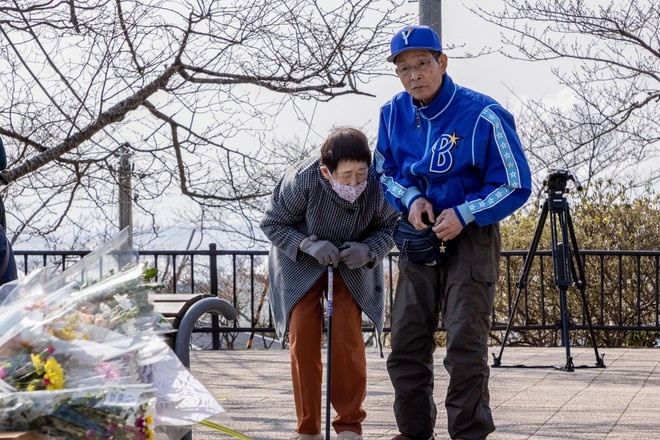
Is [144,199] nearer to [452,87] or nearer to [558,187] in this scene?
[558,187]

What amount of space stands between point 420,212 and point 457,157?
30cm

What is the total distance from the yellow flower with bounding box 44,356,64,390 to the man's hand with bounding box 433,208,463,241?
2460 mm

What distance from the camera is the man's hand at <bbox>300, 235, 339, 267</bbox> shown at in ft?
16.3

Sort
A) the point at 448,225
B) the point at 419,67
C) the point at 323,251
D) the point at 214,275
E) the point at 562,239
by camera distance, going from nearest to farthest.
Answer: the point at 448,225, the point at 419,67, the point at 323,251, the point at 562,239, the point at 214,275

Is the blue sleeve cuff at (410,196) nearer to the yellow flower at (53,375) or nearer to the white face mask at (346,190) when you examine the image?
the white face mask at (346,190)

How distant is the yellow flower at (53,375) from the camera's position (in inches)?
94.3

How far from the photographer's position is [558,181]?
28.6 ft

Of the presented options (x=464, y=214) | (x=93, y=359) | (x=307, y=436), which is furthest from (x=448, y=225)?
(x=93, y=359)

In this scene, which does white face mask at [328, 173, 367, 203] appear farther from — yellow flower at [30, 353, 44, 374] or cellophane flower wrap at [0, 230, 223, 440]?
yellow flower at [30, 353, 44, 374]

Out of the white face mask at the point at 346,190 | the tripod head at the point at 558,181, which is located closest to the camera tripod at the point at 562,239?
the tripod head at the point at 558,181

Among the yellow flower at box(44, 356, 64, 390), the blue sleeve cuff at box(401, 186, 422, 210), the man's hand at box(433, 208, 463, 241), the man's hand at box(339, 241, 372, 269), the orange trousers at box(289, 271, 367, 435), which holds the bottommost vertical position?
the orange trousers at box(289, 271, 367, 435)

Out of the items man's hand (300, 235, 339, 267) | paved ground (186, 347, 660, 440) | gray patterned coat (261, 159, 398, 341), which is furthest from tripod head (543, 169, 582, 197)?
man's hand (300, 235, 339, 267)

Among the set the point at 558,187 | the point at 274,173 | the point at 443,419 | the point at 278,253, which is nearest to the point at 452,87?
the point at 278,253

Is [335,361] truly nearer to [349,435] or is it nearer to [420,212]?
[349,435]
